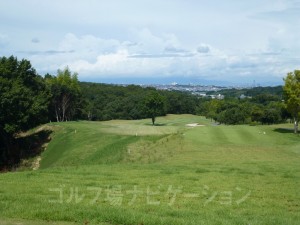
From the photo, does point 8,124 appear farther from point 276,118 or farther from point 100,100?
point 100,100

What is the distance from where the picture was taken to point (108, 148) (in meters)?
40.1

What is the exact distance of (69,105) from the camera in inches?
3322

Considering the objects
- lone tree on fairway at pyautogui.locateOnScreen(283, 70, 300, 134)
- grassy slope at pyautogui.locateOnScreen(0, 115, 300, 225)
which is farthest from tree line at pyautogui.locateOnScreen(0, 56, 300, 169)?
grassy slope at pyautogui.locateOnScreen(0, 115, 300, 225)

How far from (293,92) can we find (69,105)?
4991 centimetres

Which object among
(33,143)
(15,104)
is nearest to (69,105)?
(33,143)

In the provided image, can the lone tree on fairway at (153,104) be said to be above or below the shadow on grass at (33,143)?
above

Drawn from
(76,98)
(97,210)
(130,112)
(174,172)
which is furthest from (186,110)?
(97,210)

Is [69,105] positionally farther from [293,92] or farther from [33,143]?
[293,92]

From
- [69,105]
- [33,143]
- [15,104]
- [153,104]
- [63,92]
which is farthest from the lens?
[153,104]

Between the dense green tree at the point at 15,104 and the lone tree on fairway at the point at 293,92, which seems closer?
the dense green tree at the point at 15,104

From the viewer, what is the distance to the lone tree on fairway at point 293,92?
49.9m

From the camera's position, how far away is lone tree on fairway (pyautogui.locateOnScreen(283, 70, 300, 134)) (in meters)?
49.9

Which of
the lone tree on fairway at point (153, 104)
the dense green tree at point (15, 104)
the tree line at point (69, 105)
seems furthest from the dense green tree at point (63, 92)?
the dense green tree at point (15, 104)

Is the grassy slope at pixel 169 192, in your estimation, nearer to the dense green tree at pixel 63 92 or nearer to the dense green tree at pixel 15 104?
the dense green tree at pixel 15 104
